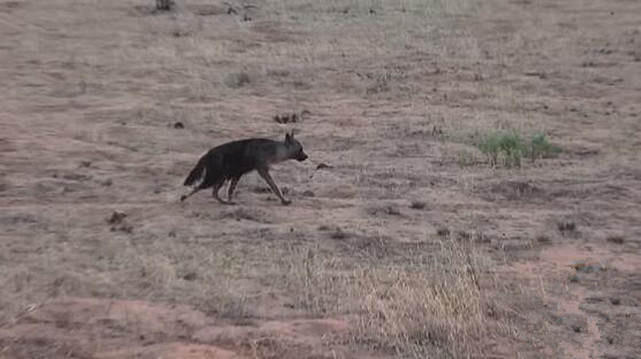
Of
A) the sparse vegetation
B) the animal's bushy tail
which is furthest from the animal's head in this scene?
the sparse vegetation

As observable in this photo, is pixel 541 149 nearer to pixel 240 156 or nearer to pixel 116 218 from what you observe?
pixel 240 156

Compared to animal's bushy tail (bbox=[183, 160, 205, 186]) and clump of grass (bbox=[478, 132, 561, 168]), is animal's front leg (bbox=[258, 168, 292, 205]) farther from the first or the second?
clump of grass (bbox=[478, 132, 561, 168])

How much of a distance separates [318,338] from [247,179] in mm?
5914

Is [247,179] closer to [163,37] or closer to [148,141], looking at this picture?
[148,141]

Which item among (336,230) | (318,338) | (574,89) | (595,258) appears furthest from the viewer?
(574,89)

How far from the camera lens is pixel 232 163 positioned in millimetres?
9977

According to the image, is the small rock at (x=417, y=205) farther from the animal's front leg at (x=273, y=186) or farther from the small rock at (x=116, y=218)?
the small rock at (x=116, y=218)

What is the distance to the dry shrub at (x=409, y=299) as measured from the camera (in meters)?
6.05

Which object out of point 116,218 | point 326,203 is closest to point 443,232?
point 326,203

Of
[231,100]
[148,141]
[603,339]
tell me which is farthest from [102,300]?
[231,100]

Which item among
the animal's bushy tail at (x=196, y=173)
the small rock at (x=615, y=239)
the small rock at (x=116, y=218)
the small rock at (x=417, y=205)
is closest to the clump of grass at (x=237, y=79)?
the animal's bushy tail at (x=196, y=173)

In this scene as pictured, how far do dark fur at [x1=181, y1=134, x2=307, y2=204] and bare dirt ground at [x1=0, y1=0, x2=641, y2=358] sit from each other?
338 millimetres

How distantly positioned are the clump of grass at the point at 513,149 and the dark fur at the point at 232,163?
365 cm

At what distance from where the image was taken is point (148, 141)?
1309 centimetres
